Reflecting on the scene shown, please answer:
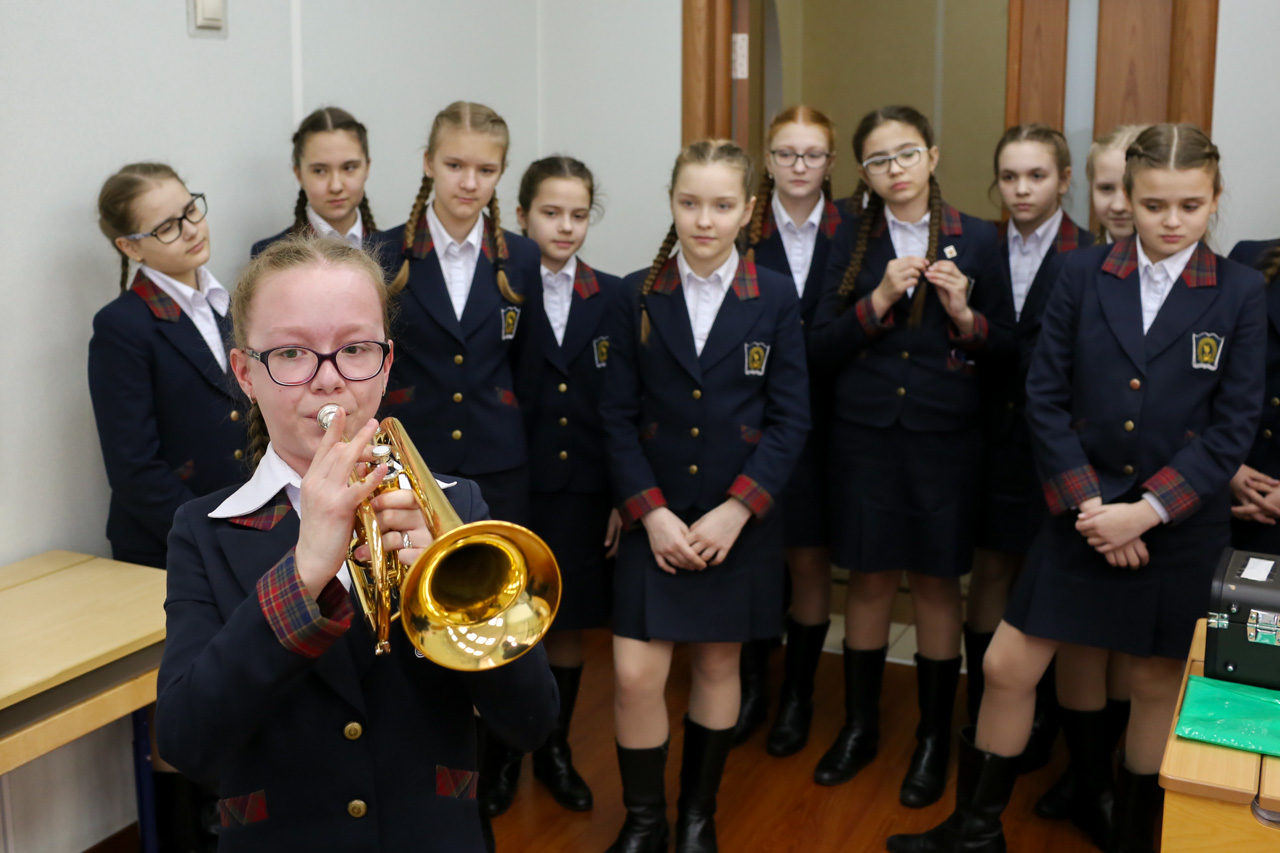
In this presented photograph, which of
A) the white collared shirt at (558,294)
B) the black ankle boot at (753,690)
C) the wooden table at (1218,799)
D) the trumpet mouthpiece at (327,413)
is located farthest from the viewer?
the black ankle boot at (753,690)

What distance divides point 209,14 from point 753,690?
90.4 inches

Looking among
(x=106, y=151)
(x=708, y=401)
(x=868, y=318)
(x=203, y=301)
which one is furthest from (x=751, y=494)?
(x=106, y=151)

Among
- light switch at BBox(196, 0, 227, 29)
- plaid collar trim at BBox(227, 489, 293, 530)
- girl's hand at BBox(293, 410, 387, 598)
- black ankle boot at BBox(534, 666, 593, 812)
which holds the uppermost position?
light switch at BBox(196, 0, 227, 29)

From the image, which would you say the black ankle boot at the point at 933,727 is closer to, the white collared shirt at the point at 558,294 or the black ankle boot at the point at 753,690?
the black ankle boot at the point at 753,690

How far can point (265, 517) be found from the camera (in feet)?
4.17

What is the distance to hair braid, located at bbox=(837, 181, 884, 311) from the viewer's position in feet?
9.52

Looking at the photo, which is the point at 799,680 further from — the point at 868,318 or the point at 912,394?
the point at 868,318

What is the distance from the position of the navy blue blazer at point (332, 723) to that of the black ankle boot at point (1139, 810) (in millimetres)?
1661

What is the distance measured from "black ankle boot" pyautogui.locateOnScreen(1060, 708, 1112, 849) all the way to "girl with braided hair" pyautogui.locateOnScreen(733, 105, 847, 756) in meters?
0.73

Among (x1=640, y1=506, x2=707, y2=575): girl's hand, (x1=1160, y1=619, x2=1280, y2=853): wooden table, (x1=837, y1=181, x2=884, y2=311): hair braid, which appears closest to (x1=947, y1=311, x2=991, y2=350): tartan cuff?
(x1=837, y1=181, x2=884, y2=311): hair braid

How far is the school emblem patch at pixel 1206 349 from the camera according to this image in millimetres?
2287

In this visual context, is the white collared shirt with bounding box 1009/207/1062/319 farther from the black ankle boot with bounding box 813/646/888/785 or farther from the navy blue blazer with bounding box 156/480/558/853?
the navy blue blazer with bounding box 156/480/558/853

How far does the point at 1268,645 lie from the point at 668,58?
2944mm

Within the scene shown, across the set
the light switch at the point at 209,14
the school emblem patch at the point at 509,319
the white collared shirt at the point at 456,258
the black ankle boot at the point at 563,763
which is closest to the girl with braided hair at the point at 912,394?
the black ankle boot at the point at 563,763
